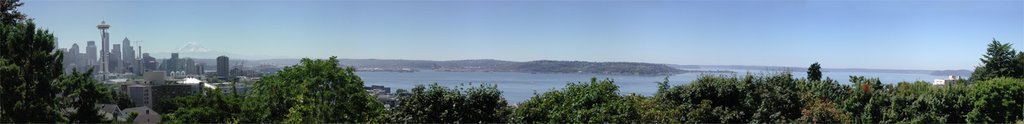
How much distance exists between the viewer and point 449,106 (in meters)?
8.11

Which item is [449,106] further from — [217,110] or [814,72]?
[814,72]

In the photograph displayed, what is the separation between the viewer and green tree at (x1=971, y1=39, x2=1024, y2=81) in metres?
14.9

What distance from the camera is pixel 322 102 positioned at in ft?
27.0

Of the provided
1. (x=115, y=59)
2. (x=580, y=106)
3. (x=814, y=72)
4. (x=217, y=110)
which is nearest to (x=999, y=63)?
(x=814, y=72)

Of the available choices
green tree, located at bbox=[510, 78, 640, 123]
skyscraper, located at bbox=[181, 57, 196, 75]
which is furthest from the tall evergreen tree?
skyscraper, located at bbox=[181, 57, 196, 75]

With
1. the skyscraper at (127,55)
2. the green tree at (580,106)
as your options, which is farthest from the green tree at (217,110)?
the skyscraper at (127,55)

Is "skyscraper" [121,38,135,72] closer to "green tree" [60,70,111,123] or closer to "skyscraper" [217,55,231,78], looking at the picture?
"skyscraper" [217,55,231,78]

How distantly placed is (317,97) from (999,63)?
12.9 m

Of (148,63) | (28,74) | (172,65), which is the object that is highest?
(28,74)

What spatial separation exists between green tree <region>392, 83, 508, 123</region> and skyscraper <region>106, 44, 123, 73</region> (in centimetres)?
2566

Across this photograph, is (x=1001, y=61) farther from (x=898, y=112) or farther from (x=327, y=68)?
(x=327, y=68)

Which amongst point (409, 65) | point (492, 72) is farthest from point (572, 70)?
point (409, 65)

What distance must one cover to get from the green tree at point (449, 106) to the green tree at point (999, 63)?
1085 centimetres

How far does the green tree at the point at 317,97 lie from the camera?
8234 millimetres
